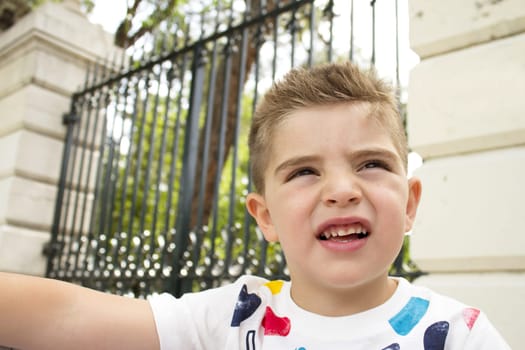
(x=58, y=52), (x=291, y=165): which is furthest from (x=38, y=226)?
(x=291, y=165)

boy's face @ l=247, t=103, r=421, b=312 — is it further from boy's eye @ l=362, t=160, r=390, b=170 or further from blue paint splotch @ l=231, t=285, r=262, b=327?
blue paint splotch @ l=231, t=285, r=262, b=327

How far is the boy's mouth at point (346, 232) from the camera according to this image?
4.06ft

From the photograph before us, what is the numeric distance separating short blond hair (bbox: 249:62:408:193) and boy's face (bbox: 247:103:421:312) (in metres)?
0.03

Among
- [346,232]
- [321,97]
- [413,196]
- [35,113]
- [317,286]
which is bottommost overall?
[317,286]

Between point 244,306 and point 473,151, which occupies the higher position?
point 473,151

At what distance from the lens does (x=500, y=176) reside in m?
2.28

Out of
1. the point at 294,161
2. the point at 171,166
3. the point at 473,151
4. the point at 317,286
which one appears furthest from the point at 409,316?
the point at 171,166

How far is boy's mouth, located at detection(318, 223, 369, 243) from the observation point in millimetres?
1237

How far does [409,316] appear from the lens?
126 centimetres

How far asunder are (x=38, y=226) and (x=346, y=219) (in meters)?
4.89

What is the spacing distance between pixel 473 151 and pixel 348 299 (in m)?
1.37

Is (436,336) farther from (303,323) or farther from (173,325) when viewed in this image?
(173,325)

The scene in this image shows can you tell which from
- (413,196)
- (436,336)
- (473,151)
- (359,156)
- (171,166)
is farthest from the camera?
(171,166)

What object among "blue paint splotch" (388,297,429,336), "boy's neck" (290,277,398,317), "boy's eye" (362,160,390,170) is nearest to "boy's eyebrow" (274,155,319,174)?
"boy's eye" (362,160,390,170)
